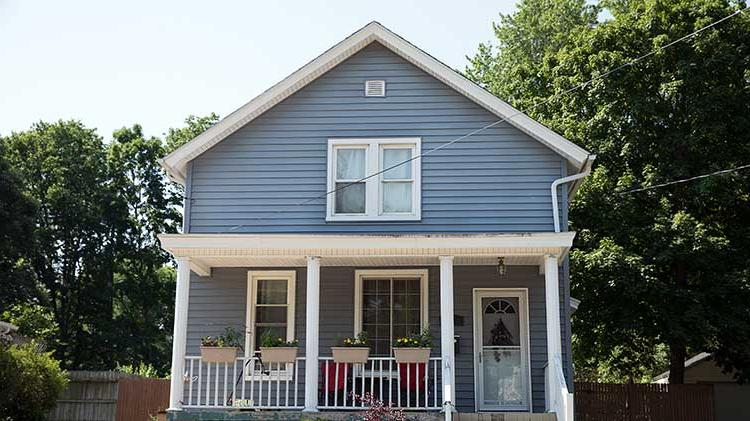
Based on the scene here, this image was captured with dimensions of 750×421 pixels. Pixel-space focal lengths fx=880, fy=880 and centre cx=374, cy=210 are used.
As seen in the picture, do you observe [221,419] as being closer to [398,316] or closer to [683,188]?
[398,316]

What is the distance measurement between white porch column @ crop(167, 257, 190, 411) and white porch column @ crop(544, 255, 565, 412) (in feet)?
18.4

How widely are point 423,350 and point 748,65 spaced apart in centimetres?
1273

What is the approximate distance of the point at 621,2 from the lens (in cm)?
2888

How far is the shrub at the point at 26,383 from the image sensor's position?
14156mm

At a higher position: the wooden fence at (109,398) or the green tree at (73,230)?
the green tree at (73,230)

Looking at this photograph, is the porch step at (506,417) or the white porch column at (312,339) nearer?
the porch step at (506,417)

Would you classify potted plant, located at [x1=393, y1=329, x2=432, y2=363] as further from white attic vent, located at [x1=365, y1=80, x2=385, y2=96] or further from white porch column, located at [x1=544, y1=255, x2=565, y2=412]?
white attic vent, located at [x1=365, y1=80, x2=385, y2=96]

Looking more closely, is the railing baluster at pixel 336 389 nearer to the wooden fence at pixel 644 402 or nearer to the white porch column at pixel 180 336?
the white porch column at pixel 180 336

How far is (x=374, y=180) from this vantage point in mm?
15594

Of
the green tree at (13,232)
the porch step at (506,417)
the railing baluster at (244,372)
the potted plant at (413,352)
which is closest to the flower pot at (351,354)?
the potted plant at (413,352)

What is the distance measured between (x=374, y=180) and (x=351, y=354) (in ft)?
11.1

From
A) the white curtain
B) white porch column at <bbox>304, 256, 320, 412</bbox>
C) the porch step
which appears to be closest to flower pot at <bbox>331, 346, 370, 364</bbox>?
white porch column at <bbox>304, 256, 320, 412</bbox>

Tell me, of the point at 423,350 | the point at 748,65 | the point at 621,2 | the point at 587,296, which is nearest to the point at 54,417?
the point at 423,350

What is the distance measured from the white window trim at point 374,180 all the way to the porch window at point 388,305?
1.00 metres
